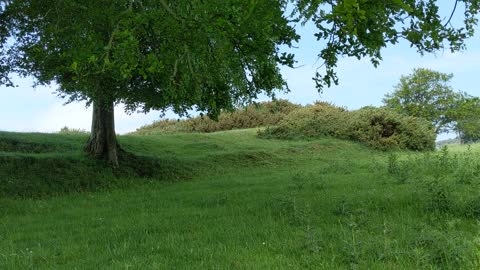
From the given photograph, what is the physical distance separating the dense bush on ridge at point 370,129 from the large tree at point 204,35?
21.3 m

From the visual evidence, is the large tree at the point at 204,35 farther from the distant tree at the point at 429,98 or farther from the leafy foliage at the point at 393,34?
the distant tree at the point at 429,98

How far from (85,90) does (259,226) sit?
1082 cm

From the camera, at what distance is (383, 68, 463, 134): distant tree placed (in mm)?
58375

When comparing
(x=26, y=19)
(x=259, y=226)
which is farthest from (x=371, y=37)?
(x=26, y=19)

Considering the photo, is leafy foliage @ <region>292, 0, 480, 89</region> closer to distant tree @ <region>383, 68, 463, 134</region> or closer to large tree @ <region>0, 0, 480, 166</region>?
large tree @ <region>0, 0, 480, 166</region>

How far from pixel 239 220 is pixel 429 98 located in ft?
186

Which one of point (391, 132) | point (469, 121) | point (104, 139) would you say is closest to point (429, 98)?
point (469, 121)

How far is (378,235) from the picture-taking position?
276 inches

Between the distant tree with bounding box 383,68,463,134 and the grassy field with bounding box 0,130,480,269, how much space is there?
142ft

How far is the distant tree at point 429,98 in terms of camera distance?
58375mm

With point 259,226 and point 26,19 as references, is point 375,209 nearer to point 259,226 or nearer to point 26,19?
point 259,226

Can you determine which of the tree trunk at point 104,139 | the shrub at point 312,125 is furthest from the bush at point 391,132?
the tree trunk at point 104,139

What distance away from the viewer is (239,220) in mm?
8953

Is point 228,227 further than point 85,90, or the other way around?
point 85,90
